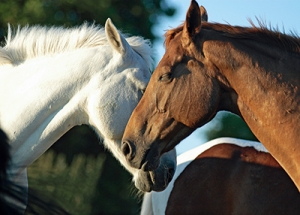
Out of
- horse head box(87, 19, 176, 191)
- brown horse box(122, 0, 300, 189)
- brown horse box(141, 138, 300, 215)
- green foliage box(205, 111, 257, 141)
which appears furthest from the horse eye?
green foliage box(205, 111, 257, 141)

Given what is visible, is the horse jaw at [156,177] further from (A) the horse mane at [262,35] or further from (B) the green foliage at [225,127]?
(B) the green foliage at [225,127]

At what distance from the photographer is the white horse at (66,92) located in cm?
449

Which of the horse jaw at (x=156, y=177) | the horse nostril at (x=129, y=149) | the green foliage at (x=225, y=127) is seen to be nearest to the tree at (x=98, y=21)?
the horse jaw at (x=156, y=177)

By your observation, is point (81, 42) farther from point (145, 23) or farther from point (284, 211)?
point (145, 23)

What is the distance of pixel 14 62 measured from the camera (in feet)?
15.4

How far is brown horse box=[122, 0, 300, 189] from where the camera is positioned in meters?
3.25

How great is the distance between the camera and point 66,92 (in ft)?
14.9

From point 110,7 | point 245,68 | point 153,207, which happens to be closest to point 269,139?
point 245,68

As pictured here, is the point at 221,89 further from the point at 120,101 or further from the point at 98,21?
the point at 98,21

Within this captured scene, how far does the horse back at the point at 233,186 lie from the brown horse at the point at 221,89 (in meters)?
1.59

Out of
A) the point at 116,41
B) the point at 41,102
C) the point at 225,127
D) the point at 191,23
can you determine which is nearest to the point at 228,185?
the point at 116,41

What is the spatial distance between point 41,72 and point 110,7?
767 cm

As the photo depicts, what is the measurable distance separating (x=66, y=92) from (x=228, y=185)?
160 centimetres

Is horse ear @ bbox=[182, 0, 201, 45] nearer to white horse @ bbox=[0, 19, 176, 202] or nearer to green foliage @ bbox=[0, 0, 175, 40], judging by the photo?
white horse @ bbox=[0, 19, 176, 202]
